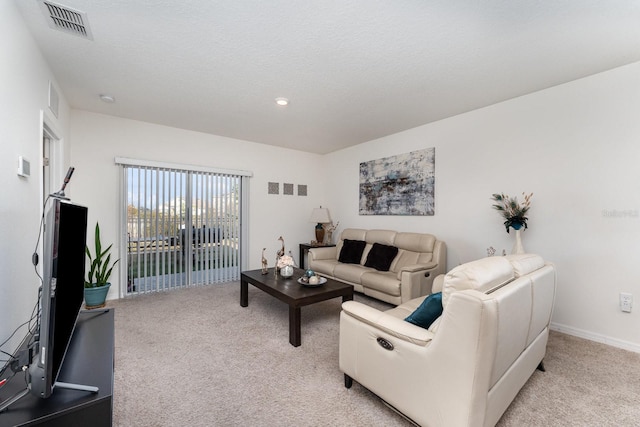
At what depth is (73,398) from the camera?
1013 mm

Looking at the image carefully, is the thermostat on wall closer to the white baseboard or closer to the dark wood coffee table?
the dark wood coffee table

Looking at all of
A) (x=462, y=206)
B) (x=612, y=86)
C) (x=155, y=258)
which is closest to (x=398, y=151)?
(x=462, y=206)

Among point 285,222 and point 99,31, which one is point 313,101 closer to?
point 99,31

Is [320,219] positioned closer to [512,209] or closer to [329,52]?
→ [512,209]

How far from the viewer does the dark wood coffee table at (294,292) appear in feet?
8.30

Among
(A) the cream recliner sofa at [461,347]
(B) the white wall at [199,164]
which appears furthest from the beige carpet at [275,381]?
(B) the white wall at [199,164]

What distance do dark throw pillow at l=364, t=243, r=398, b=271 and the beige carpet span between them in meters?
1.25

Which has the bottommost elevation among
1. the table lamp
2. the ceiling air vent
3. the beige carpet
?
the beige carpet

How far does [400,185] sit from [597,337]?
109 inches

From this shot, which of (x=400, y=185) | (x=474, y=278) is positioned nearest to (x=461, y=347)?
(x=474, y=278)

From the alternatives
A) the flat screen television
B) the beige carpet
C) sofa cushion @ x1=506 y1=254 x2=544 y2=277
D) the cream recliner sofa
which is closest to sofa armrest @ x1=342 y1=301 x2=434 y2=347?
the cream recliner sofa

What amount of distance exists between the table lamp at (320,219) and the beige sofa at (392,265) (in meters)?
0.63

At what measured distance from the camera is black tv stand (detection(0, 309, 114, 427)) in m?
0.92

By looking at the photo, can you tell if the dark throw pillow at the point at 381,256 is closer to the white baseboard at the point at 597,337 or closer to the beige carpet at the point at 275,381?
the beige carpet at the point at 275,381
